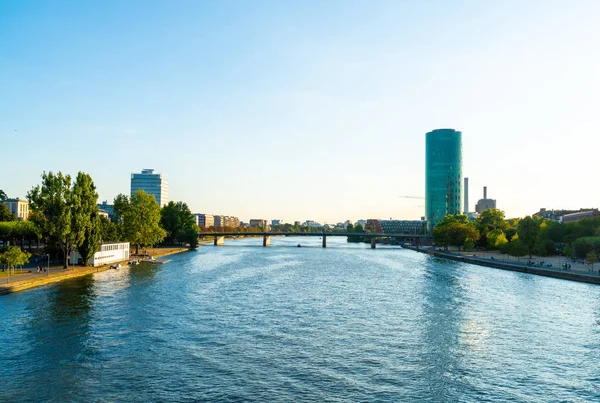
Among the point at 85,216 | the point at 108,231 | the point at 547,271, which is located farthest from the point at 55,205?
the point at 547,271

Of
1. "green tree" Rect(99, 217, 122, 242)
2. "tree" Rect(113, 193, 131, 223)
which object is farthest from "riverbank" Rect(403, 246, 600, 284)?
"tree" Rect(113, 193, 131, 223)

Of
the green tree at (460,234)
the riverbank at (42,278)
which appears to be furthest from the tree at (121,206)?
the green tree at (460,234)

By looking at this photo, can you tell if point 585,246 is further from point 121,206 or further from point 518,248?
point 121,206

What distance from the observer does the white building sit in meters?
104

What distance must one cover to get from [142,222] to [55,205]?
188 feet

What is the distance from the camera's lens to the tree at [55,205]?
92188mm

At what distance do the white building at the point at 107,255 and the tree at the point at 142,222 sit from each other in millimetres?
14484

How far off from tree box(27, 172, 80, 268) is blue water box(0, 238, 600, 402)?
19.2m

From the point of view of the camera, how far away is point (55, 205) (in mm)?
93562

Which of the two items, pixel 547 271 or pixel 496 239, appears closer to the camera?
pixel 547 271

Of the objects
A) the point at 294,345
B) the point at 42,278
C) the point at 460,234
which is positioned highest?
the point at 460,234

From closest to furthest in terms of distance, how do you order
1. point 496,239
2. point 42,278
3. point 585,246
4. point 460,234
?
point 42,278 < point 585,246 < point 496,239 < point 460,234

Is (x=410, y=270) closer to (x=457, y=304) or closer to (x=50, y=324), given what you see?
(x=457, y=304)

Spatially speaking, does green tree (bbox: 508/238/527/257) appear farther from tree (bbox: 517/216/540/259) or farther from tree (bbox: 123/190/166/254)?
tree (bbox: 123/190/166/254)
